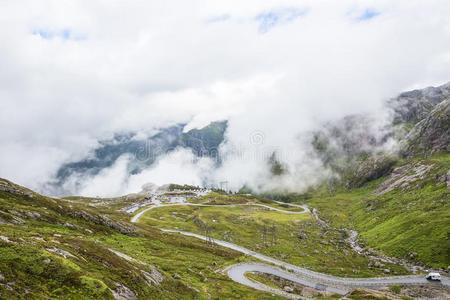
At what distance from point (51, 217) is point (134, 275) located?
5176cm

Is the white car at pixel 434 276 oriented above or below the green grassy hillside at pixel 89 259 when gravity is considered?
below

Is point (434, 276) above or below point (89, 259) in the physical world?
below

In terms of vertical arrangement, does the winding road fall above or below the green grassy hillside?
below

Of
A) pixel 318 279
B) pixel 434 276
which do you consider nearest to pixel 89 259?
pixel 318 279

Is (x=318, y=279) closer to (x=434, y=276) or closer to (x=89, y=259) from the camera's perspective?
(x=434, y=276)

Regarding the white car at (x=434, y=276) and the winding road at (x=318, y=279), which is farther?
the white car at (x=434, y=276)

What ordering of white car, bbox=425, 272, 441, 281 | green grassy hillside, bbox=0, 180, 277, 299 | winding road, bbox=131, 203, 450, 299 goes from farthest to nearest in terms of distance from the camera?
white car, bbox=425, 272, 441, 281 < winding road, bbox=131, 203, 450, 299 < green grassy hillside, bbox=0, 180, 277, 299

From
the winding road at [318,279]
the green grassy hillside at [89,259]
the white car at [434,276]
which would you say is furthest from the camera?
the white car at [434,276]

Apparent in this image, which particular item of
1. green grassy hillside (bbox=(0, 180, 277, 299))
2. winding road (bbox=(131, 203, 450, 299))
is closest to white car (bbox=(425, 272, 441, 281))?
winding road (bbox=(131, 203, 450, 299))

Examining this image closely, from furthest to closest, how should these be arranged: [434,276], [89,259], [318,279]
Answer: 1. [318,279]
2. [434,276]
3. [89,259]

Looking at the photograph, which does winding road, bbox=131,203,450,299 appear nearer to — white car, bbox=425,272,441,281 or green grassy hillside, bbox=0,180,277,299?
white car, bbox=425,272,441,281

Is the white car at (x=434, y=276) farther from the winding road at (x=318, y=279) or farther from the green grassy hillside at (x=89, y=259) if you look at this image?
the green grassy hillside at (x=89, y=259)

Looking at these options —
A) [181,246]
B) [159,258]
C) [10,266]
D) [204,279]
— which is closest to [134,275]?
[10,266]

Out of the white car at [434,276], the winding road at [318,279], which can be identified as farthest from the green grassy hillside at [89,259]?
the white car at [434,276]
